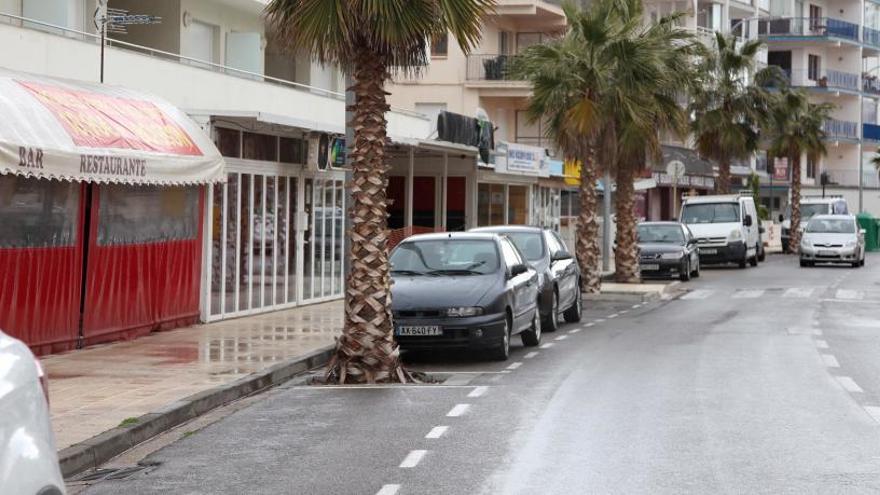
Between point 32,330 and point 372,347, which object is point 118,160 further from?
point 372,347

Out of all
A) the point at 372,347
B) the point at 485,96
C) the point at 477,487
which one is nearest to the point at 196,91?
the point at 372,347

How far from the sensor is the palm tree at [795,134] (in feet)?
213

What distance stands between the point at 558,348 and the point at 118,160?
249 inches

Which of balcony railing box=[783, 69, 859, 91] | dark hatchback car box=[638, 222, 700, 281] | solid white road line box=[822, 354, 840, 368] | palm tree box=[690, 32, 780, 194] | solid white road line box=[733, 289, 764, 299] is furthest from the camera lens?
balcony railing box=[783, 69, 859, 91]

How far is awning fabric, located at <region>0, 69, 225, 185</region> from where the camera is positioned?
16.0 meters

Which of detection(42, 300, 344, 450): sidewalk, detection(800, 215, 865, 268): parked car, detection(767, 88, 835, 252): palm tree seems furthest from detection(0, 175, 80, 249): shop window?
detection(767, 88, 835, 252): palm tree

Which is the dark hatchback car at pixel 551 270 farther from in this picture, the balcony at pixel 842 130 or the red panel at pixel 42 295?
the balcony at pixel 842 130

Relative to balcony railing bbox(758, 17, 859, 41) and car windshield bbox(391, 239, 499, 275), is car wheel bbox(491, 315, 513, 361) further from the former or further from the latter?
balcony railing bbox(758, 17, 859, 41)

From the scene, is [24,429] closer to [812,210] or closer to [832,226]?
[832,226]

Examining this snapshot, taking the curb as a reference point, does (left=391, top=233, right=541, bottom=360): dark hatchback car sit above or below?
above

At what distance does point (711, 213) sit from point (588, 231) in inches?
687

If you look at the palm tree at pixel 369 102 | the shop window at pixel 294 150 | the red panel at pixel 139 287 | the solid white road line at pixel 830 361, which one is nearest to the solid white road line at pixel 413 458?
the palm tree at pixel 369 102

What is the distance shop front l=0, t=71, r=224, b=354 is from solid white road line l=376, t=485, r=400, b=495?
7662mm

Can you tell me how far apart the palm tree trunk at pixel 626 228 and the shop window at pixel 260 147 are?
12.8 meters
